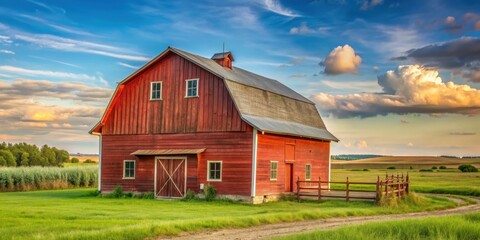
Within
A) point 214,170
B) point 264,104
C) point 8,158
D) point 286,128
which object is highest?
point 264,104

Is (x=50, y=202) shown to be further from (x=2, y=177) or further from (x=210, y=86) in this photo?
(x=2, y=177)

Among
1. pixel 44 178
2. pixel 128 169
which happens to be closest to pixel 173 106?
pixel 128 169

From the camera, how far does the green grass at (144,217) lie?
18.0 metres

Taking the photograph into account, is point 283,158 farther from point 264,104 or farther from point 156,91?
point 156,91

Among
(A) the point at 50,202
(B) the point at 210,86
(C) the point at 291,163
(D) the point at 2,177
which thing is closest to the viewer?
(A) the point at 50,202

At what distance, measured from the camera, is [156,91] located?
36938mm

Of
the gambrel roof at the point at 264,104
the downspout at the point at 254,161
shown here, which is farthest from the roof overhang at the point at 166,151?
the gambrel roof at the point at 264,104

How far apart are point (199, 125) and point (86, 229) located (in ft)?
53.4

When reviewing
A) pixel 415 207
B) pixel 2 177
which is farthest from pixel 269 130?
pixel 2 177

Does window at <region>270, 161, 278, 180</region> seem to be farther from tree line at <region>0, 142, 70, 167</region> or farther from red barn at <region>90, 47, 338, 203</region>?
tree line at <region>0, 142, 70, 167</region>

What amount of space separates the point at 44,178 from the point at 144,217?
27.8 m

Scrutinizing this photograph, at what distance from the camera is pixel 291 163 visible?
37.3 metres

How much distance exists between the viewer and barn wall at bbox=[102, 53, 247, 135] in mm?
34219

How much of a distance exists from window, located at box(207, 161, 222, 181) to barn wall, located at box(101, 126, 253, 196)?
23 cm
